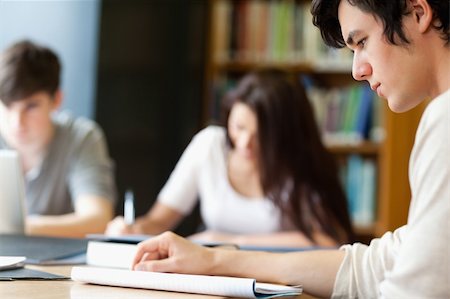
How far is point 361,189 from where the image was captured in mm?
3531

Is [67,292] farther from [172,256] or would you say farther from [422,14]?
[422,14]

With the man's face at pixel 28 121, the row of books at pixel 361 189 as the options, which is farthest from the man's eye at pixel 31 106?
the row of books at pixel 361 189

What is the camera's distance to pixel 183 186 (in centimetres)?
270

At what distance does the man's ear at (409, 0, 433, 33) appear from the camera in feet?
3.62

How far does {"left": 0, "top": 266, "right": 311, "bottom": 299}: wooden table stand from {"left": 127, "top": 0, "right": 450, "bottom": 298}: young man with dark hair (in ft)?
0.38

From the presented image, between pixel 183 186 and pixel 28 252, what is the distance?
3.84 ft

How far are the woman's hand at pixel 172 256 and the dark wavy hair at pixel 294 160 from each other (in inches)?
43.9

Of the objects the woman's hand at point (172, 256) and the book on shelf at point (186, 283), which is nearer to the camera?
the book on shelf at point (186, 283)

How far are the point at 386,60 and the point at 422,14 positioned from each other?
0.08 meters

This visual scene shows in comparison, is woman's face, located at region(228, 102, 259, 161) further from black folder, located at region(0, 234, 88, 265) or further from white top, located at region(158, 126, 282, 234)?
black folder, located at region(0, 234, 88, 265)

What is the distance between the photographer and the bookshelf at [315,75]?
333 cm

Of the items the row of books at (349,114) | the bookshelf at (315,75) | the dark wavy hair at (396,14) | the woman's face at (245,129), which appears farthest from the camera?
the row of books at (349,114)

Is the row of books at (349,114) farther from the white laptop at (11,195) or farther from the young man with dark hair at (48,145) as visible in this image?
the white laptop at (11,195)

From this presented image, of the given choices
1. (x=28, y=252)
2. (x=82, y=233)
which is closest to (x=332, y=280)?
(x=28, y=252)
